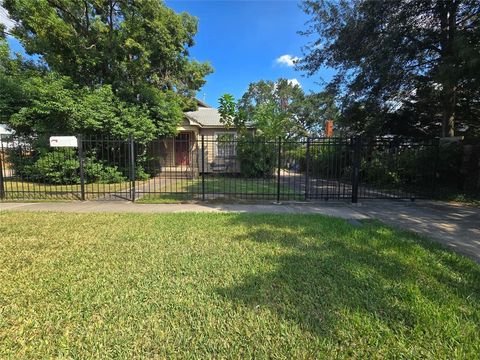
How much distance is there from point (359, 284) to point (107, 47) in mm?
12887

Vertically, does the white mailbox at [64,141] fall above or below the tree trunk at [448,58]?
below

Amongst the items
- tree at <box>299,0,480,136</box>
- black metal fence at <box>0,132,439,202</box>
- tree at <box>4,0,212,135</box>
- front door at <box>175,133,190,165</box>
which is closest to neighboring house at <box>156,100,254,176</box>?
front door at <box>175,133,190,165</box>

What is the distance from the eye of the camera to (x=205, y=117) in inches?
683

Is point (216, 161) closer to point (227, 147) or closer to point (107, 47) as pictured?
point (227, 147)

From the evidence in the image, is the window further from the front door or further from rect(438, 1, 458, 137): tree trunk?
rect(438, 1, 458, 137): tree trunk

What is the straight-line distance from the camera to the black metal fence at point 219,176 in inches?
303

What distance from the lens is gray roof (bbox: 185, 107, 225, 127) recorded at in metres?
15.4

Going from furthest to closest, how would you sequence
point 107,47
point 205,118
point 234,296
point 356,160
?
1. point 205,118
2. point 107,47
3. point 356,160
4. point 234,296

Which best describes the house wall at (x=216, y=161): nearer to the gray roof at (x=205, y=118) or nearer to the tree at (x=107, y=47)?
the gray roof at (x=205, y=118)

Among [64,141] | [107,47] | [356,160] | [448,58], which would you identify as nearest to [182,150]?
[107,47]

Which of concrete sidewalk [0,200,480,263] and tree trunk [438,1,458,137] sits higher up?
tree trunk [438,1,458,137]

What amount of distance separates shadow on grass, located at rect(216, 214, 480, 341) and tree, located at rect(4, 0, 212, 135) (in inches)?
376

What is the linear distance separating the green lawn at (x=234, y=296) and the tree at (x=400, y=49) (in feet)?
20.0

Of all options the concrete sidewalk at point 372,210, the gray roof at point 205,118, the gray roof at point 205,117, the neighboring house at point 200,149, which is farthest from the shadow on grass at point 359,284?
the gray roof at point 205,117
